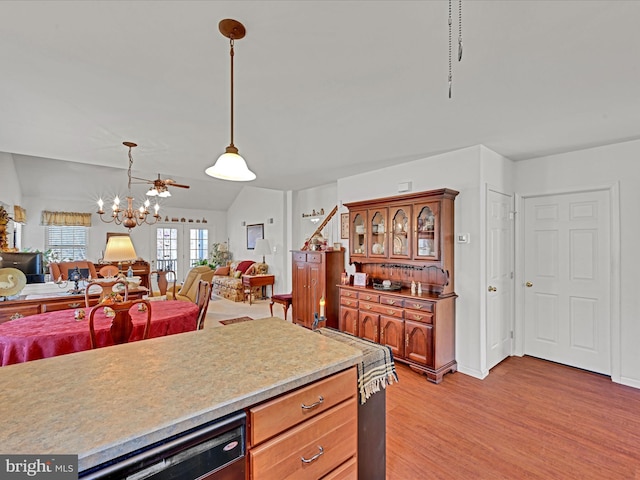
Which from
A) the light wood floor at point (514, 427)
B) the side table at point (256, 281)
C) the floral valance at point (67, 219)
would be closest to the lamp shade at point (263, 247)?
the side table at point (256, 281)

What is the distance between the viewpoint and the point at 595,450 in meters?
2.18

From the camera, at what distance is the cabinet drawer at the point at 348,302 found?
13.3 feet

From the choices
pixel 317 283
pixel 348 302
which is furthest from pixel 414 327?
pixel 317 283

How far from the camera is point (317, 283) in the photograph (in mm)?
4789

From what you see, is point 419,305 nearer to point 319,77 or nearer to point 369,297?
point 369,297

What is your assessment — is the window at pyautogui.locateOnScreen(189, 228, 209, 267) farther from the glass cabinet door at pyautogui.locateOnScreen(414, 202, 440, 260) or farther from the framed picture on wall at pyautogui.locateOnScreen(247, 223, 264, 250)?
the glass cabinet door at pyautogui.locateOnScreen(414, 202, 440, 260)

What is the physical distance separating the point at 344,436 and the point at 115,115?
295 cm

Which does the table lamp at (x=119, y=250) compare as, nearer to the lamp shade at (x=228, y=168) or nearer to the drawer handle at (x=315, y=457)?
the lamp shade at (x=228, y=168)

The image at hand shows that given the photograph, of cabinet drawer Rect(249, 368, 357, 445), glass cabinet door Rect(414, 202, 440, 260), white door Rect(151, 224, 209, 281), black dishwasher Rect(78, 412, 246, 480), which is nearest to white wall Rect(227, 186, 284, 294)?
white door Rect(151, 224, 209, 281)

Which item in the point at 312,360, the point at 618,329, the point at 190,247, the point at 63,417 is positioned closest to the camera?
the point at 63,417

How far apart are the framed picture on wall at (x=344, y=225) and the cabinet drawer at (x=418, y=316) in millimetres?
1771

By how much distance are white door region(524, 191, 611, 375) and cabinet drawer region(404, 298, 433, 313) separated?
1.63 m

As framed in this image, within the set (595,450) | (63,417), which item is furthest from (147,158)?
(595,450)

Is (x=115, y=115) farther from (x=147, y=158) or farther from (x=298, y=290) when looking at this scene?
(x=298, y=290)
